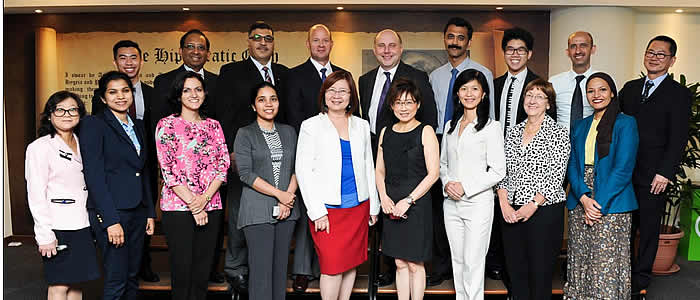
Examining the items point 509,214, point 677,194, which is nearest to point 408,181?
point 509,214

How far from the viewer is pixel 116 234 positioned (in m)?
3.39

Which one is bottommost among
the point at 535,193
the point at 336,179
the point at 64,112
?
the point at 535,193

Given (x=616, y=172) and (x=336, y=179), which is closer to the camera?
(x=336, y=179)

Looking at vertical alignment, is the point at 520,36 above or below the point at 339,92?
above

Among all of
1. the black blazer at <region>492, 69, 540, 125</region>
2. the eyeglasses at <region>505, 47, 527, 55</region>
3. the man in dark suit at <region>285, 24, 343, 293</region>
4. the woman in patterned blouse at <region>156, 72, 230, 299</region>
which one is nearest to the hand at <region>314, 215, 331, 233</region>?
the man in dark suit at <region>285, 24, 343, 293</region>

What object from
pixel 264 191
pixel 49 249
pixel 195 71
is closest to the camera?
pixel 49 249

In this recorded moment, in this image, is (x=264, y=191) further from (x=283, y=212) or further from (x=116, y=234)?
(x=116, y=234)

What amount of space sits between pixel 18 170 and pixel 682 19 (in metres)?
7.80

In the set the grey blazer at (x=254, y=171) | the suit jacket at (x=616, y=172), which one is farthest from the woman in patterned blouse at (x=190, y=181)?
the suit jacket at (x=616, y=172)

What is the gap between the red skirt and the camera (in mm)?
3596

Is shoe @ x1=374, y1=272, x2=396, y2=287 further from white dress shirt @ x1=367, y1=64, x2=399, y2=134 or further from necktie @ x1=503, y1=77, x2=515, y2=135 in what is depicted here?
necktie @ x1=503, y1=77, x2=515, y2=135

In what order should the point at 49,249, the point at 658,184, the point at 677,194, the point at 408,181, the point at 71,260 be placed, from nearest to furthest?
1. the point at 49,249
2. the point at 71,260
3. the point at 408,181
4. the point at 658,184
5. the point at 677,194

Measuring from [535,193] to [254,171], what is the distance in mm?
1840

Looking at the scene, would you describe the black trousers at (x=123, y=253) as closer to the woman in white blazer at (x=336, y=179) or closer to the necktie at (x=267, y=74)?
the woman in white blazer at (x=336, y=179)
